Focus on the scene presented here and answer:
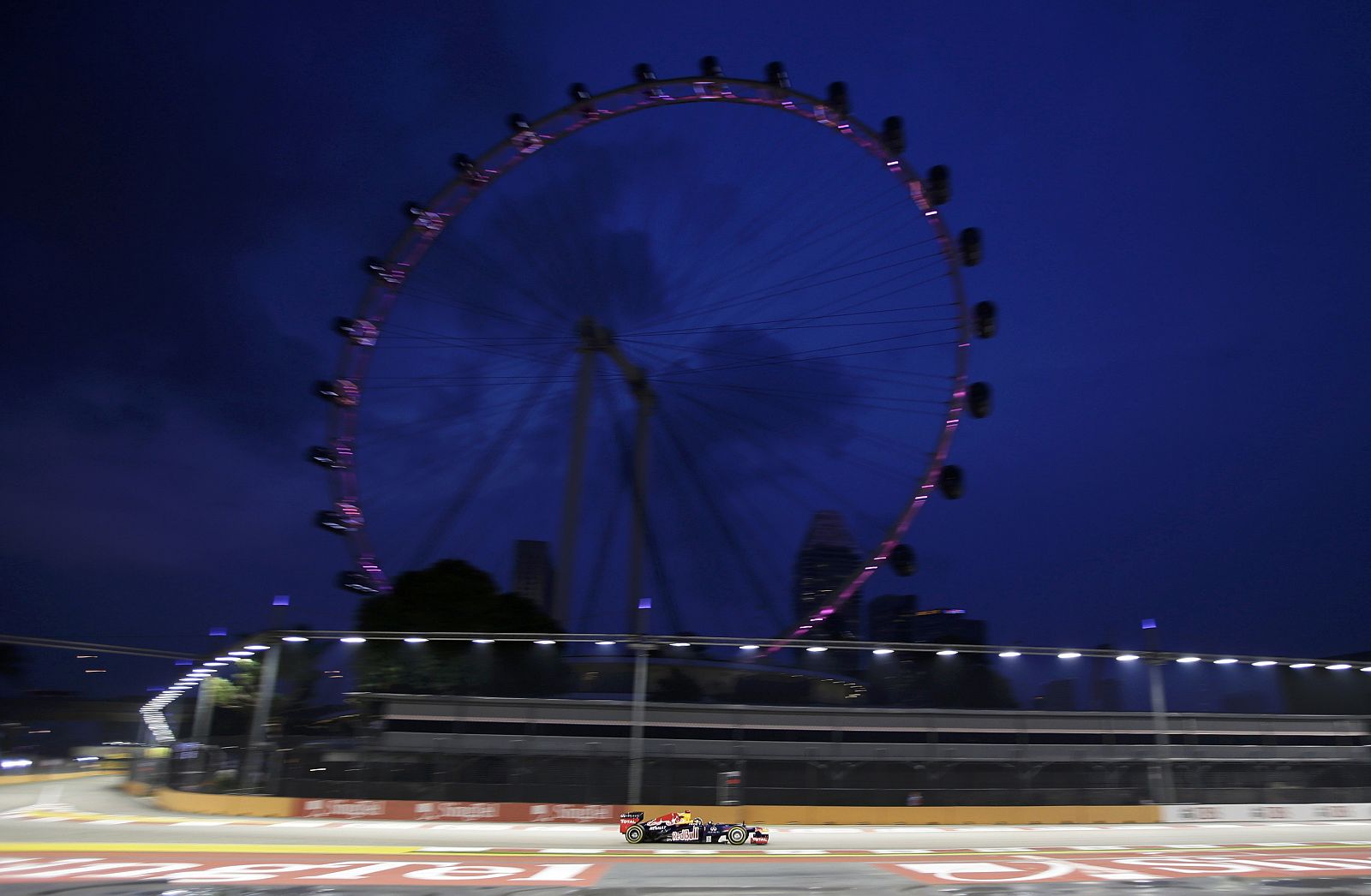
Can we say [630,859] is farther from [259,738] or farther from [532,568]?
[532,568]

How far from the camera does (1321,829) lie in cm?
3081

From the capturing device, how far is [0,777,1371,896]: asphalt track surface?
1486 centimetres

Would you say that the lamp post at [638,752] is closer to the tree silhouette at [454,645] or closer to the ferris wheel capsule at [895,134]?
the tree silhouette at [454,645]

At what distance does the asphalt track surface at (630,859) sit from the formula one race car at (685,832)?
0.31m

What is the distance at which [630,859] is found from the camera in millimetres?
20047

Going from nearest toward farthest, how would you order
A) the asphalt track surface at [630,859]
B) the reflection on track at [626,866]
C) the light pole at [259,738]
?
the asphalt track surface at [630,859]
the reflection on track at [626,866]
the light pole at [259,738]

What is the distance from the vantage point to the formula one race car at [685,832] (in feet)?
77.5

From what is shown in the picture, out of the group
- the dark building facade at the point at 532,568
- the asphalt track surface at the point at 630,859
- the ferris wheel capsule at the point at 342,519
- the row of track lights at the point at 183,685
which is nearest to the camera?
the asphalt track surface at the point at 630,859

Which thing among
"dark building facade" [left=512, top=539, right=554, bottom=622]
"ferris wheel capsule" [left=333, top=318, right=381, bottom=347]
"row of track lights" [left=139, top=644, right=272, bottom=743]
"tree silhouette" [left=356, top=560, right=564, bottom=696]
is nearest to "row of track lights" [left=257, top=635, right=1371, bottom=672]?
"tree silhouette" [left=356, top=560, right=564, bottom=696]

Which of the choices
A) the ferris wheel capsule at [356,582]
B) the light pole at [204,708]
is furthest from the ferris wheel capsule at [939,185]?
the light pole at [204,708]

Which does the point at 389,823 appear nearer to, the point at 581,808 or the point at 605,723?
the point at 581,808

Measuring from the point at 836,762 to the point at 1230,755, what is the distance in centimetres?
3055

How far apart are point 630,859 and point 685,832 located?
13.5ft

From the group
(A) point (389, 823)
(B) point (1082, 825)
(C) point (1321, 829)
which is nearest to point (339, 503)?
(A) point (389, 823)
